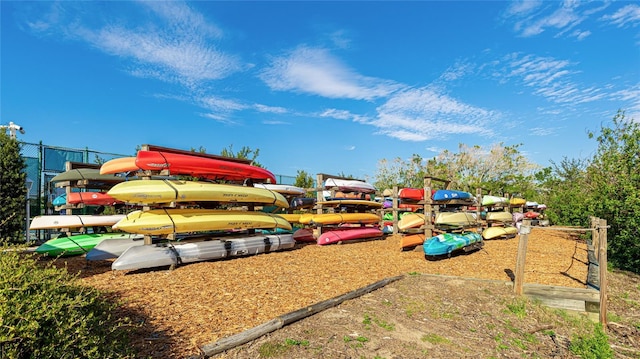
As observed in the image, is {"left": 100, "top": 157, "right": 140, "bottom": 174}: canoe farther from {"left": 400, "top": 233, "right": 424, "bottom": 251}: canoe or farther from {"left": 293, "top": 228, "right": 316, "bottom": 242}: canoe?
{"left": 400, "top": 233, "right": 424, "bottom": 251}: canoe

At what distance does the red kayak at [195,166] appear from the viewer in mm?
6961

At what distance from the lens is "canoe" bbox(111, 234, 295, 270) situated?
6.01 m

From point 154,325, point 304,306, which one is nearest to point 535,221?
point 304,306

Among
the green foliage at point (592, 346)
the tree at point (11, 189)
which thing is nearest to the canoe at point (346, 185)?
the green foliage at point (592, 346)

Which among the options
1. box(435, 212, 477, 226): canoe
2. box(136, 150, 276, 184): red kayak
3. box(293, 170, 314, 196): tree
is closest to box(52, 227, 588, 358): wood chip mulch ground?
box(435, 212, 477, 226): canoe

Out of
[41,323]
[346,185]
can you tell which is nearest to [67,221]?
[41,323]

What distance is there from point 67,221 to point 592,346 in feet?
36.9

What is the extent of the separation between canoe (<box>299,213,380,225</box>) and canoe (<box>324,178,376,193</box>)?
1192mm

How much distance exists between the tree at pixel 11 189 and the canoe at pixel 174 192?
16.5 feet

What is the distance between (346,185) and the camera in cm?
1335

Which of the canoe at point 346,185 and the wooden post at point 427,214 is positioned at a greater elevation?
the canoe at point 346,185

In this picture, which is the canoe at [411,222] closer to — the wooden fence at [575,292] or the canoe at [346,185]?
the canoe at [346,185]

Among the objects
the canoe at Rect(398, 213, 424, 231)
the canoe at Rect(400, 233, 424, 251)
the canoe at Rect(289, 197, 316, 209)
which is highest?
the canoe at Rect(289, 197, 316, 209)

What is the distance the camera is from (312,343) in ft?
12.6
